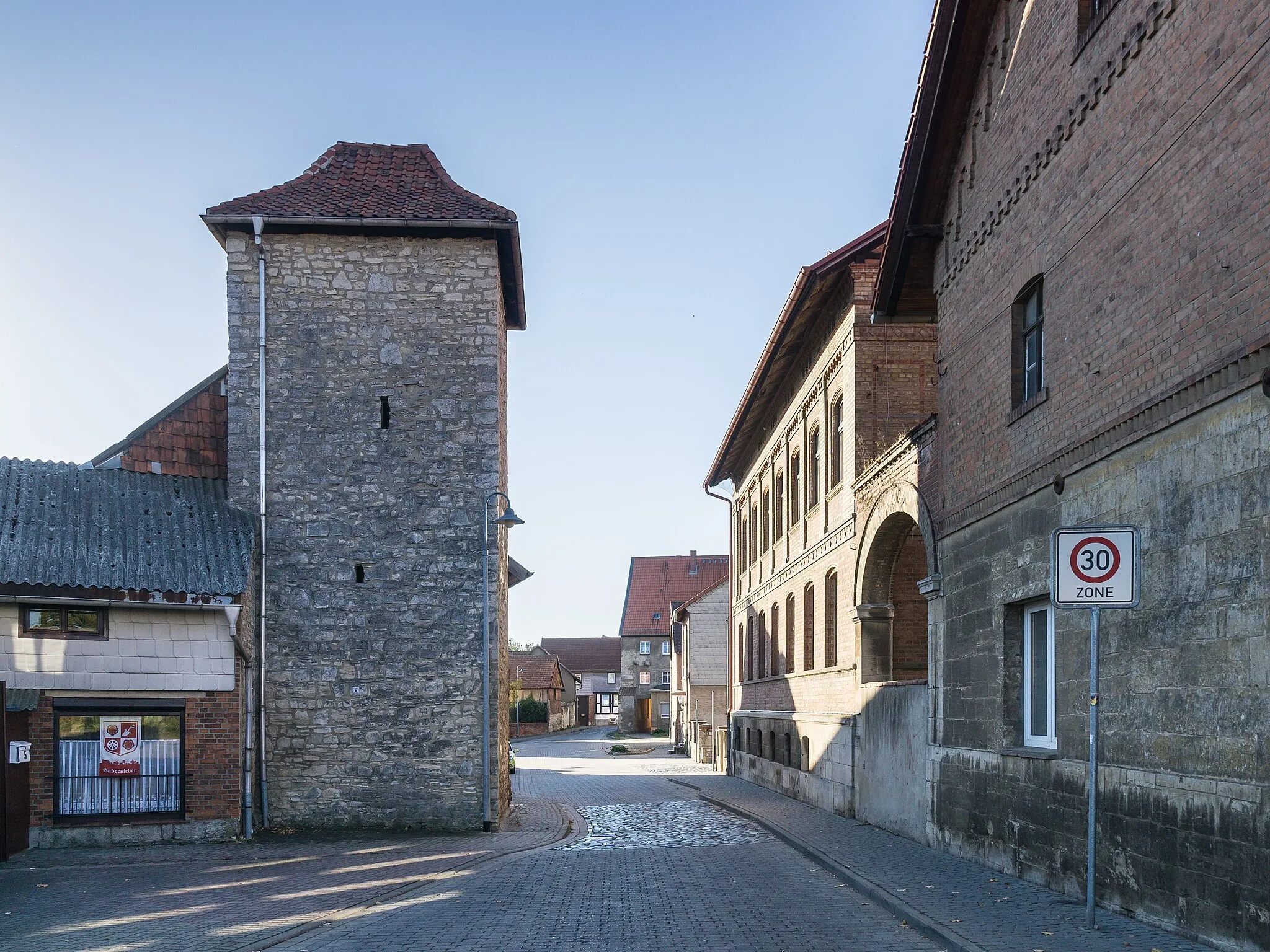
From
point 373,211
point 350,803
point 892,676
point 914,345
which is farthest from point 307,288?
point 892,676

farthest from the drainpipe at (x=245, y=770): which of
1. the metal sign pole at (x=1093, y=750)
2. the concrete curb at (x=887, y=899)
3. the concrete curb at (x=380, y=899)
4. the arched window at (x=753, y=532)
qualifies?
the arched window at (x=753, y=532)

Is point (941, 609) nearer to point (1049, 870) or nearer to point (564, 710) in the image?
point (1049, 870)

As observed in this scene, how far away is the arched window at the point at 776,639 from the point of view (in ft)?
92.9

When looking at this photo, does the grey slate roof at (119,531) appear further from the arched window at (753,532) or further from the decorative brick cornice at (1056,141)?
the arched window at (753,532)

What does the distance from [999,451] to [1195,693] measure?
4738mm

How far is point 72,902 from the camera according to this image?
1095 centimetres

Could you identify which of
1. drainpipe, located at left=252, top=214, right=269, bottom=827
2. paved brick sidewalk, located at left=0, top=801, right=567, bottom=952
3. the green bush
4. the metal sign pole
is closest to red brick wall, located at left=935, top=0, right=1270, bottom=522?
the metal sign pole

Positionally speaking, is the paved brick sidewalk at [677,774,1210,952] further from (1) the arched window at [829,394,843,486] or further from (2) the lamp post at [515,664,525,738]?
(2) the lamp post at [515,664,525,738]

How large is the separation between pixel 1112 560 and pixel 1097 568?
0.11 meters

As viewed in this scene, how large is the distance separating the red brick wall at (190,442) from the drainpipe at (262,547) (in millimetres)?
866

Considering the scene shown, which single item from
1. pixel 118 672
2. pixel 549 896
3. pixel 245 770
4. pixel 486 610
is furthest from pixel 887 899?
pixel 118 672

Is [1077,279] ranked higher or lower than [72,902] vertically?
higher

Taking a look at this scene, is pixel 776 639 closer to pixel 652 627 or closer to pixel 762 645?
pixel 762 645

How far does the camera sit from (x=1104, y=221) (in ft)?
33.8
